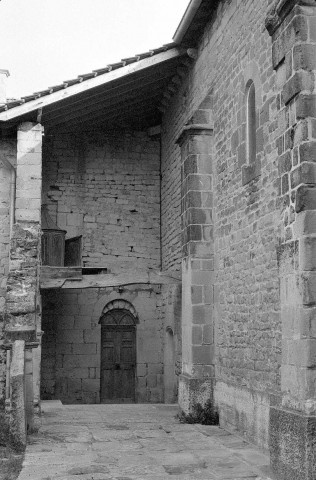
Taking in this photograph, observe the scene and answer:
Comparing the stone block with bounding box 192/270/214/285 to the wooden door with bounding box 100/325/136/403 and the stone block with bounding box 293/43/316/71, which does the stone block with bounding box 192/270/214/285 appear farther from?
the stone block with bounding box 293/43/316/71

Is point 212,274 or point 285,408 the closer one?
point 285,408

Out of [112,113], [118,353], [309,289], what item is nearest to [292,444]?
[309,289]

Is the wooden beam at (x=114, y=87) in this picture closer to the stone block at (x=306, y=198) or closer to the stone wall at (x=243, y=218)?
the stone wall at (x=243, y=218)

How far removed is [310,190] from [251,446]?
146 inches

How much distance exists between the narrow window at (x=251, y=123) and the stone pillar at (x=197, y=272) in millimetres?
1747

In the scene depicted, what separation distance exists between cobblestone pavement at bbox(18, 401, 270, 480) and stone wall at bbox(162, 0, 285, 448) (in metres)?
0.53

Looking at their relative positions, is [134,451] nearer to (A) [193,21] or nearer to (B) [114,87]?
(B) [114,87]

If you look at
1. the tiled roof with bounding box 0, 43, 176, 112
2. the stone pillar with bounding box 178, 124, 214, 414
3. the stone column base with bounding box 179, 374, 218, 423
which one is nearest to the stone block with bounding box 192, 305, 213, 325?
the stone pillar with bounding box 178, 124, 214, 414

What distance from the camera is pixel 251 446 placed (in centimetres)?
823

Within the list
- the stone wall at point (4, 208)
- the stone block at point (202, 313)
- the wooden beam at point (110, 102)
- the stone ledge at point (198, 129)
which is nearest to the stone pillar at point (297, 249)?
the stone block at point (202, 313)

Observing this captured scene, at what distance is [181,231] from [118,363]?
163 inches

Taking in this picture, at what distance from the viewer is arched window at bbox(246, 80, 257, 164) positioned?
8.98 m

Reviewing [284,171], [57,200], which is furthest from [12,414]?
[57,200]

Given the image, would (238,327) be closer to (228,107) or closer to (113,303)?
(228,107)
